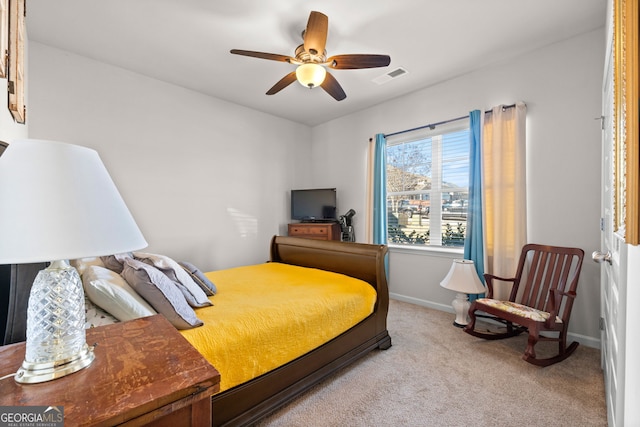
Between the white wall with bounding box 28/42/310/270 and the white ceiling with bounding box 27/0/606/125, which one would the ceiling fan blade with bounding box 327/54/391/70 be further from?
the white wall with bounding box 28/42/310/270

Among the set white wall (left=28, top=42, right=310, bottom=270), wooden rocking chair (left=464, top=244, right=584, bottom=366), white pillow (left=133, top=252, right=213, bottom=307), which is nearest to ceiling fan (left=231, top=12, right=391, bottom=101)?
white pillow (left=133, top=252, right=213, bottom=307)

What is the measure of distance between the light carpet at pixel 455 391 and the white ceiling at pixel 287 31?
2.71 m

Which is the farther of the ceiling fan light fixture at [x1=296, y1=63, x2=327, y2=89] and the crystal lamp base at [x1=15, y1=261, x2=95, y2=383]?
the ceiling fan light fixture at [x1=296, y1=63, x2=327, y2=89]

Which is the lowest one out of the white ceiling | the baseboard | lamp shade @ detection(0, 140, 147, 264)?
the baseboard

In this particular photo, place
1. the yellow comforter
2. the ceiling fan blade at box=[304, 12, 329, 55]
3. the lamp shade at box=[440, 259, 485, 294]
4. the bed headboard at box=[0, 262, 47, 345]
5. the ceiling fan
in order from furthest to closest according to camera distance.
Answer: the lamp shade at box=[440, 259, 485, 294], the ceiling fan, the ceiling fan blade at box=[304, 12, 329, 55], the yellow comforter, the bed headboard at box=[0, 262, 47, 345]

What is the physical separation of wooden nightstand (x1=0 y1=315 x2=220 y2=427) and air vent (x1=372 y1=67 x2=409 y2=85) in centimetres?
320

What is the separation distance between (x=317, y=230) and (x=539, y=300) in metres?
2.66

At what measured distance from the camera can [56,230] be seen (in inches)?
25.5

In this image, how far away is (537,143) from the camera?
8.97ft

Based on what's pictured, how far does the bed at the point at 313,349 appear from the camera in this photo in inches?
38.0

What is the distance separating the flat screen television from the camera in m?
4.39

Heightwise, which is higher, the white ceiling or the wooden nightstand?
the white ceiling

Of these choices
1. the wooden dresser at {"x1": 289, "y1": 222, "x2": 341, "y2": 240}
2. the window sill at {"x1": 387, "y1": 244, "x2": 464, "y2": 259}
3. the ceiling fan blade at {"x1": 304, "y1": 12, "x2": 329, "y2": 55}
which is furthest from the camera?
the wooden dresser at {"x1": 289, "y1": 222, "x2": 341, "y2": 240}

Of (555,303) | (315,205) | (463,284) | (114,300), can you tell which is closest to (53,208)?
(114,300)
